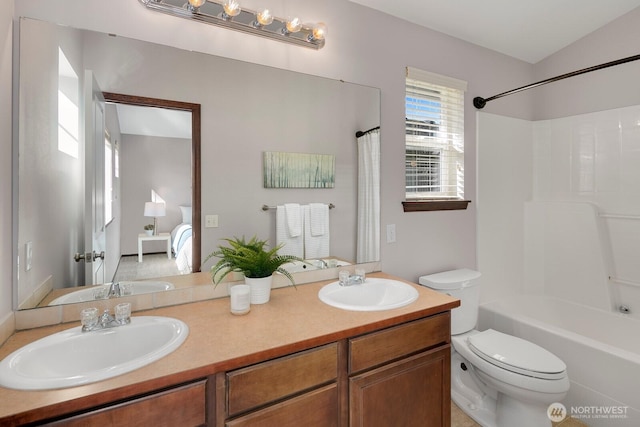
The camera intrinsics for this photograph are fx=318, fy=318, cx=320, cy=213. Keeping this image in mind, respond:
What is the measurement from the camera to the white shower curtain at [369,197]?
1919 millimetres

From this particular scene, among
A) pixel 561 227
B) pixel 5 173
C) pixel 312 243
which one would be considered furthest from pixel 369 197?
pixel 561 227

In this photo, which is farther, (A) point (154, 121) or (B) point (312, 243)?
(B) point (312, 243)

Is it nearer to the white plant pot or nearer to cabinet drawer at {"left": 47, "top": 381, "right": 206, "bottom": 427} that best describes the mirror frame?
the white plant pot

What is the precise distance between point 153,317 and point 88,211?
54 centimetres

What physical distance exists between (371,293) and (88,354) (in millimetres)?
1218

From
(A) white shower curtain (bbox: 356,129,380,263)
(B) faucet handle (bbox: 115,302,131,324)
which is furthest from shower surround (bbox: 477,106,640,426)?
(B) faucet handle (bbox: 115,302,131,324)

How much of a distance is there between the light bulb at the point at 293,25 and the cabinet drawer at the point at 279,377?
1479mm

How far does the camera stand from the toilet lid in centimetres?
156

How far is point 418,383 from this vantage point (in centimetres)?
134

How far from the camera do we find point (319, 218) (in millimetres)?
1812

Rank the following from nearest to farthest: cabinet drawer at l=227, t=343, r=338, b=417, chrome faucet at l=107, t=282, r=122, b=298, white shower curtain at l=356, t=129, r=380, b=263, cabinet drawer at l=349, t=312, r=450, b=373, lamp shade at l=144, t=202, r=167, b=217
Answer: cabinet drawer at l=227, t=343, r=338, b=417 < cabinet drawer at l=349, t=312, r=450, b=373 < chrome faucet at l=107, t=282, r=122, b=298 < lamp shade at l=144, t=202, r=167, b=217 < white shower curtain at l=356, t=129, r=380, b=263

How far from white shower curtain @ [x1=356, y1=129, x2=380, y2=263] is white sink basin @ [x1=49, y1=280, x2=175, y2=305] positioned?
1068mm

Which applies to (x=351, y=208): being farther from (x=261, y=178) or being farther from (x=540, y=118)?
(x=540, y=118)

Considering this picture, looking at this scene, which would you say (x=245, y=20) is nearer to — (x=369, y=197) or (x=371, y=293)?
(x=369, y=197)
